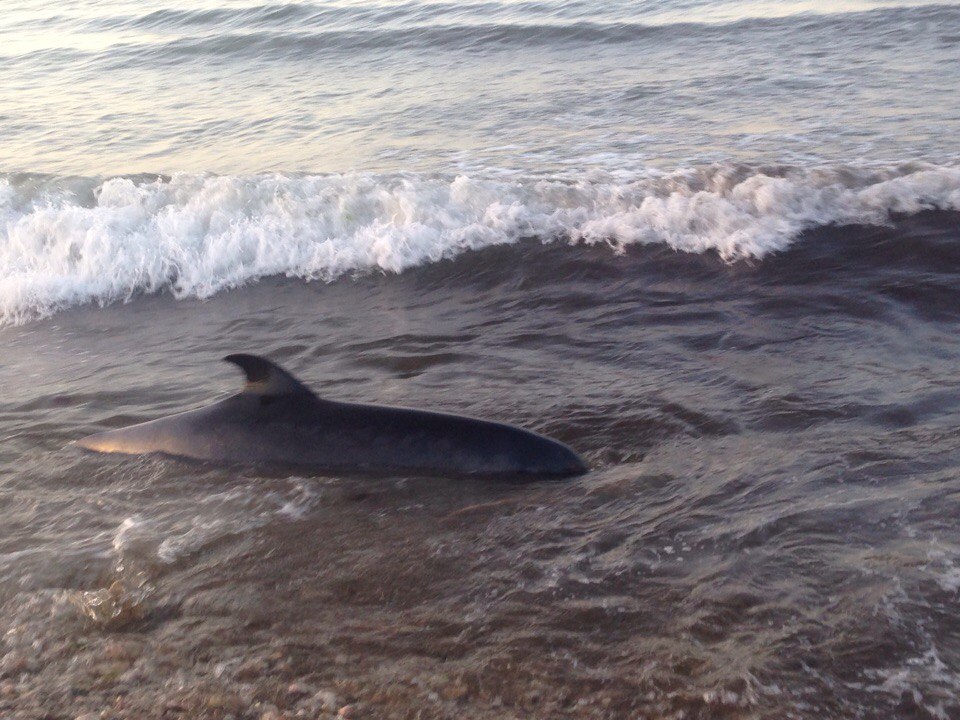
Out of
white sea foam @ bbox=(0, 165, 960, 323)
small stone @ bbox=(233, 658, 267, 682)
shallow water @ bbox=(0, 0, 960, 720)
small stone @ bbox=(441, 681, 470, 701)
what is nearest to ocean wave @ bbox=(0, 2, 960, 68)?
shallow water @ bbox=(0, 0, 960, 720)

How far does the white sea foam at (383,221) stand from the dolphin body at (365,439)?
3.76 meters

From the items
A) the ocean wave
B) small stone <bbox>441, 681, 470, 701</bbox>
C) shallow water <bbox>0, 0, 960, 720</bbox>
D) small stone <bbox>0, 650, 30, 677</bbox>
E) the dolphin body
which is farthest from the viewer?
the ocean wave

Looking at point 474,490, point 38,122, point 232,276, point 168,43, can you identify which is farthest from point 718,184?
point 168,43

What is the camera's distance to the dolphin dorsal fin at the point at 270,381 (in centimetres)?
477

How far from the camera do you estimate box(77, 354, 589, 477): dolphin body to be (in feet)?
15.6

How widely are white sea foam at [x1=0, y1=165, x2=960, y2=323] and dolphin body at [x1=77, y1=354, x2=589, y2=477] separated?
12.3 feet

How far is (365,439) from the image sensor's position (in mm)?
4824

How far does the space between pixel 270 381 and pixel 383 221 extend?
15.6ft

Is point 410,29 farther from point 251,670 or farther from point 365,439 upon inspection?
point 251,670

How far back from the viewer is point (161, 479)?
508 cm

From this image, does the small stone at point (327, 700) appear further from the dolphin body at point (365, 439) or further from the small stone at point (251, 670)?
the dolphin body at point (365, 439)

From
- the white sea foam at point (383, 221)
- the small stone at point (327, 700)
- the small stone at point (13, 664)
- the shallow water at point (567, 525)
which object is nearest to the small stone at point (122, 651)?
the shallow water at point (567, 525)

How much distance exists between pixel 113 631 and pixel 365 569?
3.39ft

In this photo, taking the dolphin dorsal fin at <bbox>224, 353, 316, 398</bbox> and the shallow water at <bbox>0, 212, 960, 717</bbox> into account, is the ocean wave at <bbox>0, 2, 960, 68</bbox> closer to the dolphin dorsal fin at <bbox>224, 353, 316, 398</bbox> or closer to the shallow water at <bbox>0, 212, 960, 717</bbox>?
the shallow water at <bbox>0, 212, 960, 717</bbox>
